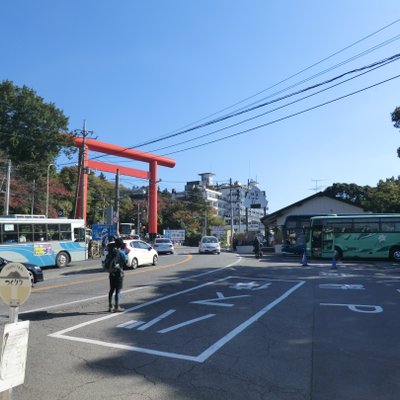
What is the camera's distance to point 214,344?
8094 millimetres

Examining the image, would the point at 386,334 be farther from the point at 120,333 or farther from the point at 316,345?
the point at 120,333

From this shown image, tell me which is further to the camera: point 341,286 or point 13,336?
point 341,286

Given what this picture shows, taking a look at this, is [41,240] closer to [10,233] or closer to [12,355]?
[10,233]

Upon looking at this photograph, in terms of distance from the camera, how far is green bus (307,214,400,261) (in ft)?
103

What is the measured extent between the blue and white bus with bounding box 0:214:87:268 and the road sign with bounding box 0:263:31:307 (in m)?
19.1

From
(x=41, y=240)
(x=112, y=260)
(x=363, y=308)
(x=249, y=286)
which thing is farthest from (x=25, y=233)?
(x=363, y=308)

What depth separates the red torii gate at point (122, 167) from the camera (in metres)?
42.3

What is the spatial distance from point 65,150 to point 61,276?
23212 mm

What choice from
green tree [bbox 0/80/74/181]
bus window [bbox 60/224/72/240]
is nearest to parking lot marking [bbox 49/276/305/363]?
bus window [bbox 60/224/72/240]

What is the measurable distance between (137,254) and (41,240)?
17.2 ft

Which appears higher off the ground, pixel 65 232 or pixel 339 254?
pixel 65 232

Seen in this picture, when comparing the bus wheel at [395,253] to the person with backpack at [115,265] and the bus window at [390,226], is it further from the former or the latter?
the person with backpack at [115,265]

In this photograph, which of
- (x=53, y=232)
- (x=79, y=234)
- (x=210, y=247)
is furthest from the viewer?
(x=210, y=247)

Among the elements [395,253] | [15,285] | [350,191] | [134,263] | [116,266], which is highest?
[350,191]
